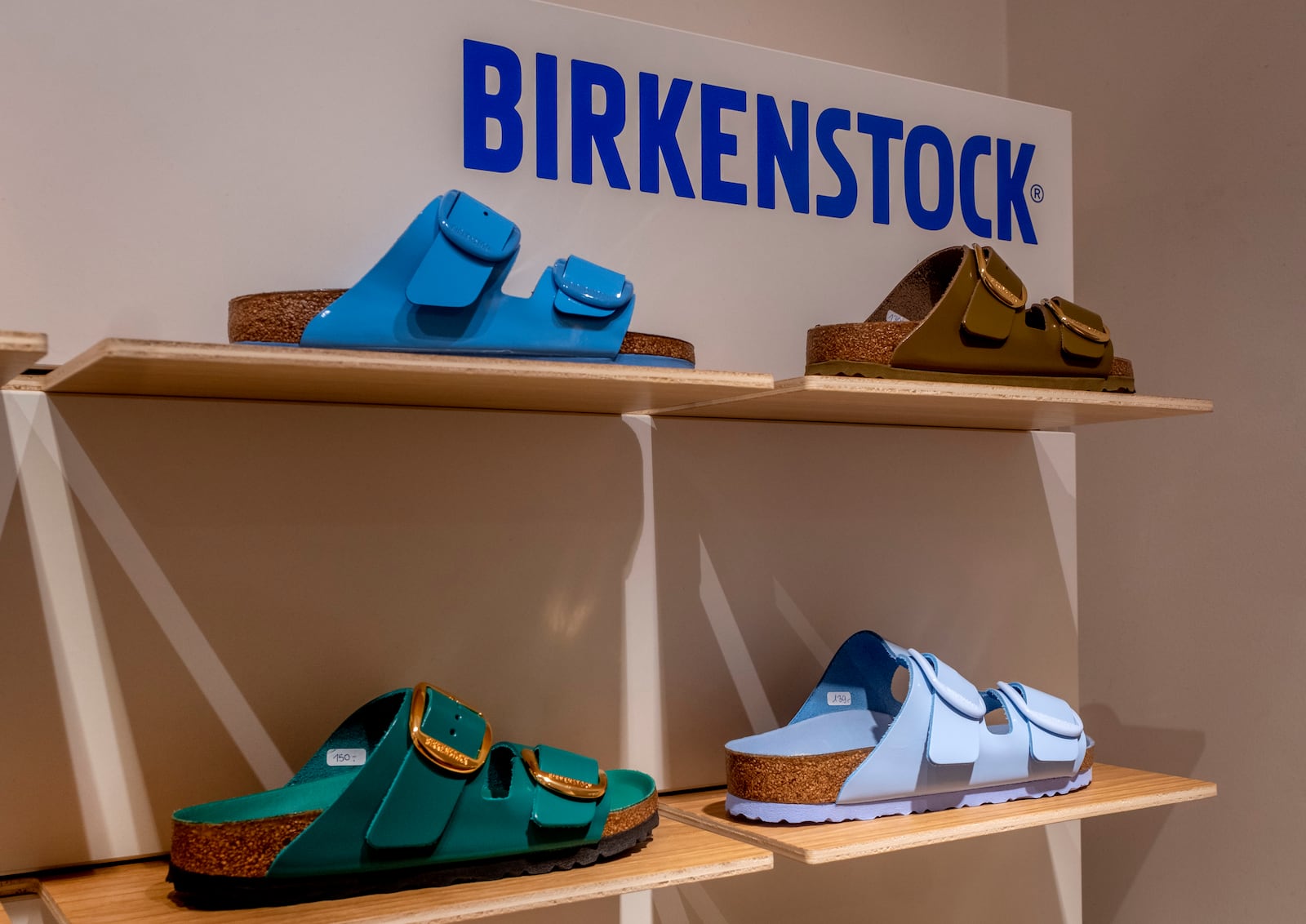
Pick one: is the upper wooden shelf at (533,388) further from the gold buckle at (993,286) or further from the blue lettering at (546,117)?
the blue lettering at (546,117)

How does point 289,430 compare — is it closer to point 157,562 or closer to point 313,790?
point 157,562

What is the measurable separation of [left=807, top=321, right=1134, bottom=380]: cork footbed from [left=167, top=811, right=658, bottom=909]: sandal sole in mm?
647

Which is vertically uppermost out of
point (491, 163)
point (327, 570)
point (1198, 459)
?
point (491, 163)

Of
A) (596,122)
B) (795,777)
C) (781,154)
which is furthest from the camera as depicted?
(781,154)

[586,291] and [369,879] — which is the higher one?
[586,291]

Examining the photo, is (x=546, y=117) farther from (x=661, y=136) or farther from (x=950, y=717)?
(x=950, y=717)

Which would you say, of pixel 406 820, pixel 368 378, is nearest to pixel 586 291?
pixel 368 378

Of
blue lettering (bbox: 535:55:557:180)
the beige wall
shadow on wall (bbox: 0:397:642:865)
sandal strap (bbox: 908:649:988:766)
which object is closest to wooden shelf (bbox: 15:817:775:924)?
shadow on wall (bbox: 0:397:642:865)

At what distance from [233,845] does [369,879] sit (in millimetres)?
143

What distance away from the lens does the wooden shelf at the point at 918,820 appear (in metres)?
1.29

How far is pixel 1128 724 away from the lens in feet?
8.43

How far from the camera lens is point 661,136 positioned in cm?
167

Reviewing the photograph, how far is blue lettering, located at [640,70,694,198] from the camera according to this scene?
5.45ft

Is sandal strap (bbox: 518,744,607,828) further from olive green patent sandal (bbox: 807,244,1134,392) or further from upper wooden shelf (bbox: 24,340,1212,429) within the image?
olive green patent sandal (bbox: 807,244,1134,392)
